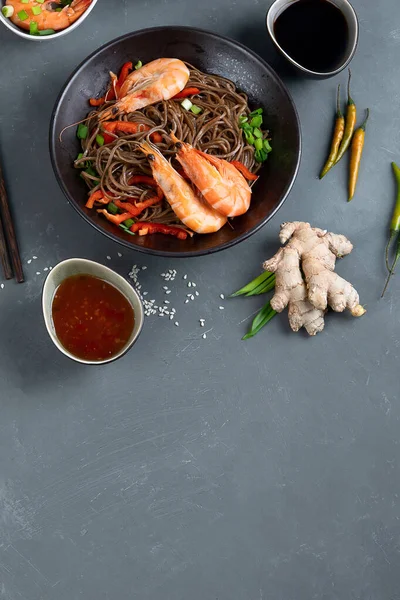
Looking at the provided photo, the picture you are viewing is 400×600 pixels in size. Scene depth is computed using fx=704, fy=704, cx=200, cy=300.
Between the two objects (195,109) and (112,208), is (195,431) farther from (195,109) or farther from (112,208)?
(195,109)

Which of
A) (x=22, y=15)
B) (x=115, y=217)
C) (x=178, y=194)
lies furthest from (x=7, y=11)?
(x=178, y=194)

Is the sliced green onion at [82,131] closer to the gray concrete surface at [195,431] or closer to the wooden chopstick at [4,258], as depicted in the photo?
the gray concrete surface at [195,431]

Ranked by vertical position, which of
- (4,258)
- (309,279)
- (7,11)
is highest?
(7,11)

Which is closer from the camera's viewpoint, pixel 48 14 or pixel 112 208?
pixel 112 208

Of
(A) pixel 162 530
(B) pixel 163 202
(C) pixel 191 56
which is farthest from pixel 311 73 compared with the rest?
(A) pixel 162 530

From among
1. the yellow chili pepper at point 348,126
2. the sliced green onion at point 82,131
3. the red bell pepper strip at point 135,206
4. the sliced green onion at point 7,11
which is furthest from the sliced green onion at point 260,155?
the sliced green onion at point 7,11

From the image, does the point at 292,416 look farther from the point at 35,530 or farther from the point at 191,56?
the point at 191,56

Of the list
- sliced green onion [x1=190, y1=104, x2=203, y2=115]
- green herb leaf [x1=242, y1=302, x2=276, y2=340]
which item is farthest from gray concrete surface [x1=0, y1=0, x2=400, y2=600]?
sliced green onion [x1=190, y1=104, x2=203, y2=115]

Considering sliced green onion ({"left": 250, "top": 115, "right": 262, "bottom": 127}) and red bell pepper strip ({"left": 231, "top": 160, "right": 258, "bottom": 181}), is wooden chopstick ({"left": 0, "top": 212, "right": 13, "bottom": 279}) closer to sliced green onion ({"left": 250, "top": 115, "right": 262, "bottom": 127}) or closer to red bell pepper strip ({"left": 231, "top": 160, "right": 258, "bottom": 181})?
red bell pepper strip ({"left": 231, "top": 160, "right": 258, "bottom": 181})
